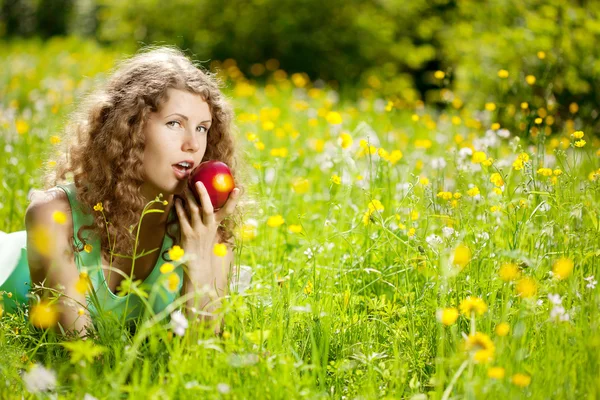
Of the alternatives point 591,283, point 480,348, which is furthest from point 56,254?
point 591,283

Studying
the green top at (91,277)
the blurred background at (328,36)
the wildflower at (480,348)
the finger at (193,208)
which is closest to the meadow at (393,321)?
the wildflower at (480,348)

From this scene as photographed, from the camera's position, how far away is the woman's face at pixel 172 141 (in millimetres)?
2320

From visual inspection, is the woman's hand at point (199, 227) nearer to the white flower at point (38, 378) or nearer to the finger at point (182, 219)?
the finger at point (182, 219)

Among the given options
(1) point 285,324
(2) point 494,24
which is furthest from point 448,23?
(1) point 285,324

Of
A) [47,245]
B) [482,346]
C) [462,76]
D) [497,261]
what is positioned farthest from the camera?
[462,76]

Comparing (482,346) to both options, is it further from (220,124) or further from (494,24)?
(494,24)

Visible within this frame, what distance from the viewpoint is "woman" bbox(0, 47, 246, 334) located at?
7.48 feet

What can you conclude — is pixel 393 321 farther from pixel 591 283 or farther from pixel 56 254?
pixel 56 254

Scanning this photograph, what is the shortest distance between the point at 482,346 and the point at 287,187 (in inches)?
95.1

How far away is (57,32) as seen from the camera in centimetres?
1519

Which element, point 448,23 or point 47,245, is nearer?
point 47,245

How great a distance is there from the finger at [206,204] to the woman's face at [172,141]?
13 centimetres

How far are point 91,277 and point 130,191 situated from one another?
1.06 ft

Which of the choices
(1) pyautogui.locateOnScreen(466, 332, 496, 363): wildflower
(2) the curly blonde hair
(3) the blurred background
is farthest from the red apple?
(3) the blurred background
